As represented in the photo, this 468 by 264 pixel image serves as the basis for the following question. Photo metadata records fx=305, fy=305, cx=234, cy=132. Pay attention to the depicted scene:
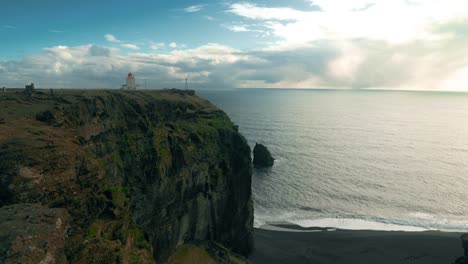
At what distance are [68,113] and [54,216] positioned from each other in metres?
20.8

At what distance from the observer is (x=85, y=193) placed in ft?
65.0

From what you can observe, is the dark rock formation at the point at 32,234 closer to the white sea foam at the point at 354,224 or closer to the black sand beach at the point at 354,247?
the black sand beach at the point at 354,247

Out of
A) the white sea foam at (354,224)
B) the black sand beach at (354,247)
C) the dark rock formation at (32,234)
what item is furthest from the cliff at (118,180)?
the white sea foam at (354,224)

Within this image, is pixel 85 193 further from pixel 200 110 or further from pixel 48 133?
pixel 200 110

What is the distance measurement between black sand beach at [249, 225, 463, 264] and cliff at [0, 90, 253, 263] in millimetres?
5076

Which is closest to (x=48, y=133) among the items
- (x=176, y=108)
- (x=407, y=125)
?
(x=176, y=108)

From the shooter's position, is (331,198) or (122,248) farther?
(331,198)

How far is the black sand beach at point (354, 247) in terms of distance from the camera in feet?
164

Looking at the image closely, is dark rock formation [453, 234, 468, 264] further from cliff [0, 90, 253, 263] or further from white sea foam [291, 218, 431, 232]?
cliff [0, 90, 253, 263]

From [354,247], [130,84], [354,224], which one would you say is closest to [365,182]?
[354,224]

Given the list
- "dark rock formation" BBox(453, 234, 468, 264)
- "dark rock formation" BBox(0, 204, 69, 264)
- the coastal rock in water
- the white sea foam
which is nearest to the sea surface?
the white sea foam

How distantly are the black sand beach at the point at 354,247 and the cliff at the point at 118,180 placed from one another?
200 inches

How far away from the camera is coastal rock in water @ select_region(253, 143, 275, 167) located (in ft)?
304

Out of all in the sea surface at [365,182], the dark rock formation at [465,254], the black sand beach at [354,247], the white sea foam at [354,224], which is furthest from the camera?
the sea surface at [365,182]
